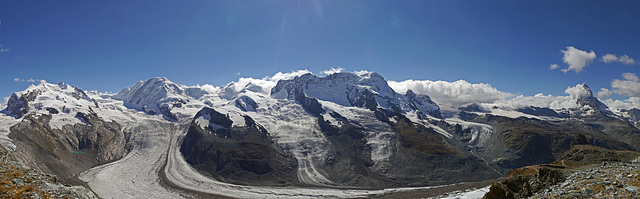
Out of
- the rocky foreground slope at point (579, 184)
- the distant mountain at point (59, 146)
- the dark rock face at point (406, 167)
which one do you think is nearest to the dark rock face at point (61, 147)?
the distant mountain at point (59, 146)

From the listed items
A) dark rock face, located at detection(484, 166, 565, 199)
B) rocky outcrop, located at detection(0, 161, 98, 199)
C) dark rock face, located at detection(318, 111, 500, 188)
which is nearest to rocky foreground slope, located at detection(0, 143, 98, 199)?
rocky outcrop, located at detection(0, 161, 98, 199)

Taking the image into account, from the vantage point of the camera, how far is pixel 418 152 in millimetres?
179875

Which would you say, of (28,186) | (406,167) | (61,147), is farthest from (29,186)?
(61,147)

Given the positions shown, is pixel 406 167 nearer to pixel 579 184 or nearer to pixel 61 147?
pixel 579 184

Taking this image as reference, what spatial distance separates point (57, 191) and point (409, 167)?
15978 cm

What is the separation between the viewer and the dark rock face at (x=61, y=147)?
127m

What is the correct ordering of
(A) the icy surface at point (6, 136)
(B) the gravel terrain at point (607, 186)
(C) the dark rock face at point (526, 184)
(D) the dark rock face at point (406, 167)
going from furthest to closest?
(D) the dark rock face at point (406, 167) → (A) the icy surface at point (6, 136) → (C) the dark rock face at point (526, 184) → (B) the gravel terrain at point (607, 186)

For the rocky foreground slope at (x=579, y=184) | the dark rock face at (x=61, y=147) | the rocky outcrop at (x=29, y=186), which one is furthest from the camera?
the dark rock face at (x=61, y=147)

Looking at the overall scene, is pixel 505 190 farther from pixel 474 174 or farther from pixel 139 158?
pixel 139 158

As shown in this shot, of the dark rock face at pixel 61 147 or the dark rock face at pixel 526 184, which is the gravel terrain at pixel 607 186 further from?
the dark rock face at pixel 61 147

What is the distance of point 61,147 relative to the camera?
159875 mm

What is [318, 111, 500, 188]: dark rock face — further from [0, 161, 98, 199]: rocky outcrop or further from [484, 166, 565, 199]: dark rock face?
[0, 161, 98, 199]: rocky outcrop

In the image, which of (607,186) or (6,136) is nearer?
(607,186)

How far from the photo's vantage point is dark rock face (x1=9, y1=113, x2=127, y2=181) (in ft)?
417
